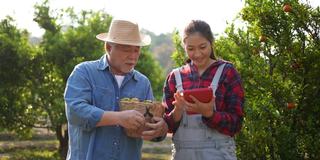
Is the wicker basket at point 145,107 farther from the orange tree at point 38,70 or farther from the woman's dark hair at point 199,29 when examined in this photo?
the orange tree at point 38,70

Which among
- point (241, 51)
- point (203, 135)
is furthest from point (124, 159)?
point (241, 51)

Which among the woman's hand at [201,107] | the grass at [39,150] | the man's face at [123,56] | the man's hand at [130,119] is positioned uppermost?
the man's face at [123,56]

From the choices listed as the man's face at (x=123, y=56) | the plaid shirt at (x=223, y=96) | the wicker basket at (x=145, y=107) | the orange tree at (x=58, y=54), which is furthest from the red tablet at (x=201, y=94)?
the orange tree at (x=58, y=54)

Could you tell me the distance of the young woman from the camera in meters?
2.64

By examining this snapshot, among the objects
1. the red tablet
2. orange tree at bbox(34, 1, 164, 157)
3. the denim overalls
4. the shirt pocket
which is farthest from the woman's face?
orange tree at bbox(34, 1, 164, 157)

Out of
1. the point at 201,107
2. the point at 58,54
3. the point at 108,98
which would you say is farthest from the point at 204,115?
the point at 58,54

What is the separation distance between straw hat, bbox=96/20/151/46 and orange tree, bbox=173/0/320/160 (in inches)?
68.0

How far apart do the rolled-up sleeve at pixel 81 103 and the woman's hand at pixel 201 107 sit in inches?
18.7

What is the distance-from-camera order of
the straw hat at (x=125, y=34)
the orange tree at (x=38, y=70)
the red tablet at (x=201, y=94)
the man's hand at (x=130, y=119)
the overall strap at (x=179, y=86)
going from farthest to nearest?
the orange tree at (x=38, y=70) < the straw hat at (x=125, y=34) < the overall strap at (x=179, y=86) < the man's hand at (x=130, y=119) < the red tablet at (x=201, y=94)

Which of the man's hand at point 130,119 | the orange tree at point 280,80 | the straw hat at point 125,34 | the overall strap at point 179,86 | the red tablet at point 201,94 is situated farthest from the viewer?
the orange tree at point 280,80

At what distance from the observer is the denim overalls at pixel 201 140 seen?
2668 millimetres

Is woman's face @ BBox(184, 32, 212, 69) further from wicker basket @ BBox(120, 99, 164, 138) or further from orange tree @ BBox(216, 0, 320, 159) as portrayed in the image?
orange tree @ BBox(216, 0, 320, 159)

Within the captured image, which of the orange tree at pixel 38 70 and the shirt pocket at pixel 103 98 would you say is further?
the orange tree at pixel 38 70

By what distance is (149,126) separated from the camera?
2.67 metres
